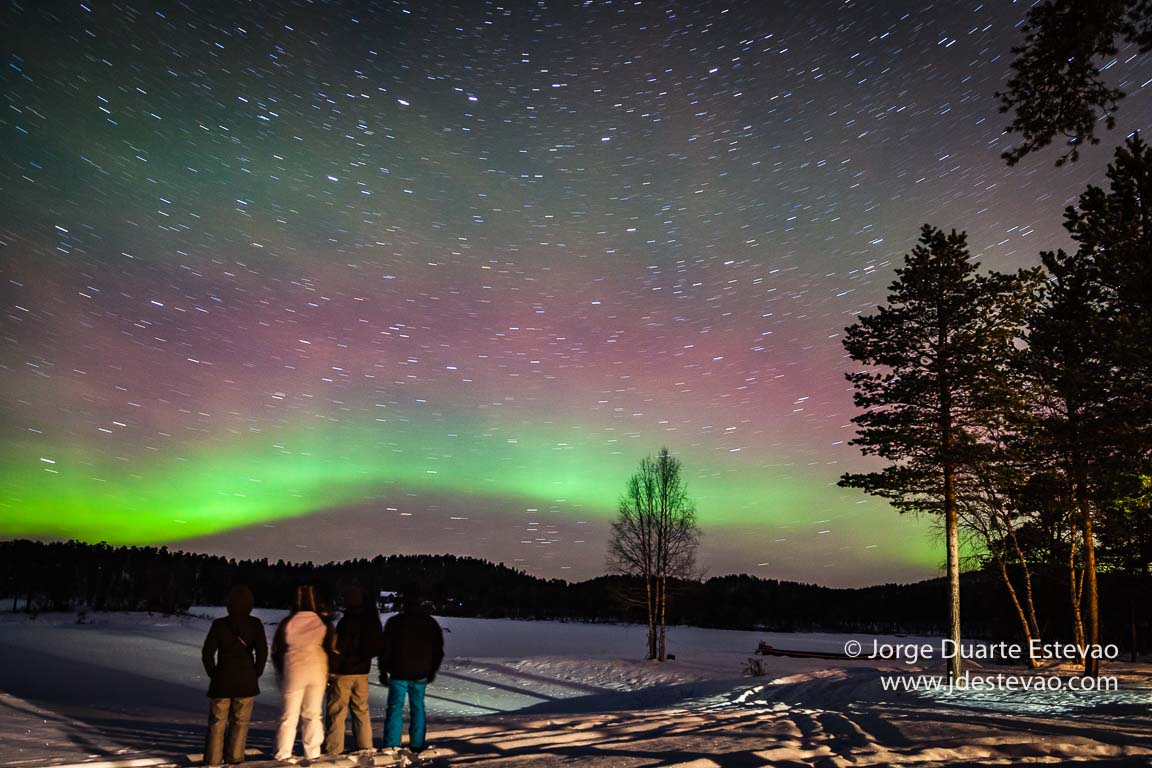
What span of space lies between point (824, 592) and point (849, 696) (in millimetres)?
157409

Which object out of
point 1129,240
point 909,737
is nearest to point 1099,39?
point 909,737

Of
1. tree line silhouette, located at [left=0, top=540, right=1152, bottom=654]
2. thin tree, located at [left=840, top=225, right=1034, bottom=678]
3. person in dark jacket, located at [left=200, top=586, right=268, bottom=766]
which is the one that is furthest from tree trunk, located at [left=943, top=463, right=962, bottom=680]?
tree line silhouette, located at [left=0, top=540, right=1152, bottom=654]

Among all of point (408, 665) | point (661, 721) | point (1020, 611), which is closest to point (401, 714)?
point (408, 665)

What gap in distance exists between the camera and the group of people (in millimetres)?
7359

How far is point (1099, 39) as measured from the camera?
7629 mm

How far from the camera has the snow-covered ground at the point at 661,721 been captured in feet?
25.9

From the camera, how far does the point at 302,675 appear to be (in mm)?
7793

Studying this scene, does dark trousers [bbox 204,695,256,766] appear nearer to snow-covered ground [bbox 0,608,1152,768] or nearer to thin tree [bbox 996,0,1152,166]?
snow-covered ground [bbox 0,608,1152,768]

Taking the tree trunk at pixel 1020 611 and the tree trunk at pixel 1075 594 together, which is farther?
the tree trunk at pixel 1020 611

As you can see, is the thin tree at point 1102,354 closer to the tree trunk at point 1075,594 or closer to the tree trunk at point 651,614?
the tree trunk at point 1075,594

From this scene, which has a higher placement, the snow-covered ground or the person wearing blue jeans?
the person wearing blue jeans

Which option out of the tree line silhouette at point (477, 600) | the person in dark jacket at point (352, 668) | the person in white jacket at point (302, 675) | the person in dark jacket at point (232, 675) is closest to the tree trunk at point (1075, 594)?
the person in dark jacket at point (352, 668)

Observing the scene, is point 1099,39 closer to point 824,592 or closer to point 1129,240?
point 1129,240

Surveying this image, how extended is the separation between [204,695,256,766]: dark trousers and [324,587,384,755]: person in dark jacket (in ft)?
3.29
